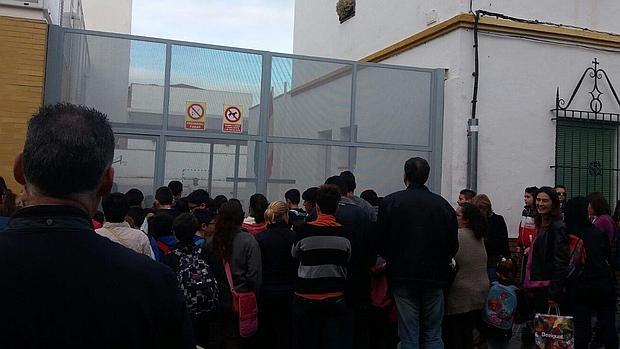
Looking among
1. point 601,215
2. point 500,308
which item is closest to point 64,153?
point 500,308

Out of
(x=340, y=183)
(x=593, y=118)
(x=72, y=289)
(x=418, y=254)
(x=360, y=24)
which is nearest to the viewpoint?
(x=72, y=289)

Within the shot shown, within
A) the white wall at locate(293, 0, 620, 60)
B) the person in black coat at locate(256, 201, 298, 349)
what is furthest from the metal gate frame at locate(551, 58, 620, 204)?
the person in black coat at locate(256, 201, 298, 349)

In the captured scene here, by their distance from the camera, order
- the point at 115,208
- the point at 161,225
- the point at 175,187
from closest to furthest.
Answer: the point at 115,208
the point at 161,225
the point at 175,187

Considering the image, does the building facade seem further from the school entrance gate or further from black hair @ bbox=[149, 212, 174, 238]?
black hair @ bbox=[149, 212, 174, 238]

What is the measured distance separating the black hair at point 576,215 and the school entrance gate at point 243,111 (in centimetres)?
372

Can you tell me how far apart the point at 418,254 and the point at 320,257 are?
32.6 inches

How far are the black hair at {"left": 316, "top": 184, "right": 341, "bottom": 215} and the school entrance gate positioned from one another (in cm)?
359

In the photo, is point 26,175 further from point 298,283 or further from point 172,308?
point 298,283

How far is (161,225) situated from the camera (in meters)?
5.83

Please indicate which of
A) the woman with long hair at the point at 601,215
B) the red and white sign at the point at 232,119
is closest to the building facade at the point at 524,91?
the woman with long hair at the point at 601,215

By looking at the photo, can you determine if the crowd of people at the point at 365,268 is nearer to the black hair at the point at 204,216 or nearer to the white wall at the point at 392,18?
the black hair at the point at 204,216

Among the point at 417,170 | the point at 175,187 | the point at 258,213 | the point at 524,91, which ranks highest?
the point at 524,91

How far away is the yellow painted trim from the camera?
9.92 metres

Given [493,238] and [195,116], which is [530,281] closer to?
[493,238]
